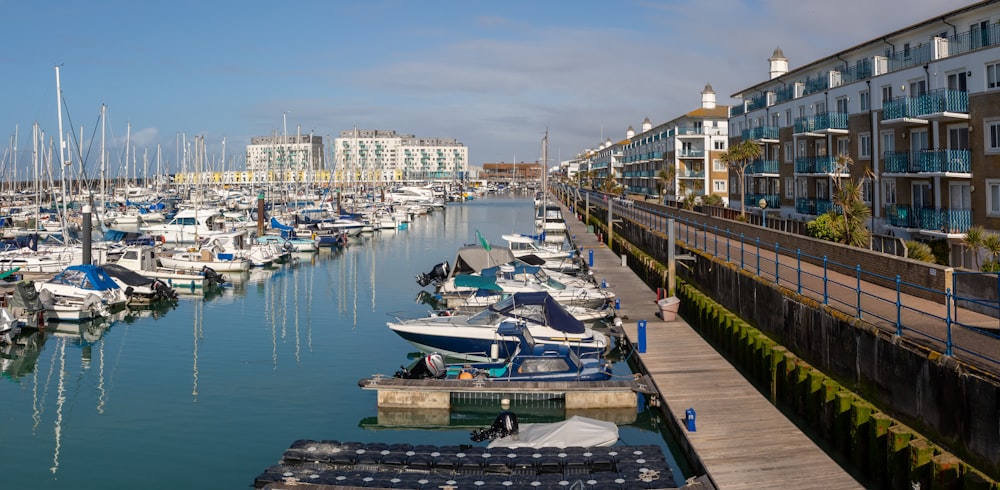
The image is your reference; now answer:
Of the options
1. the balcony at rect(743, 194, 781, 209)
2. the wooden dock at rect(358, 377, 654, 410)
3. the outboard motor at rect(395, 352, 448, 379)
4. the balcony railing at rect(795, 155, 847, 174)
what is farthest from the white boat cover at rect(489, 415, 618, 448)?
the balcony at rect(743, 194, 781, 209)

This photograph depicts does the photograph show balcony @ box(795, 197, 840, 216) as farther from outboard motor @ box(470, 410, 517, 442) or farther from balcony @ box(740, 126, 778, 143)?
outboard motor @ box(470, 410, 517, 442)

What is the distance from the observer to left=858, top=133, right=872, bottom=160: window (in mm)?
42625

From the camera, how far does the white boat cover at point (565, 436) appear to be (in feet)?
63.7

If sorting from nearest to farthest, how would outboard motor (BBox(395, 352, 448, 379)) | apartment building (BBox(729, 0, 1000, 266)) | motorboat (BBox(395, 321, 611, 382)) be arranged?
motorboat (BBox(395, 321, 611, 382)) < outboard motor (BBox(395, 352, 448, 379)) < apartment building (BBox(729, 0, 1000, 266))

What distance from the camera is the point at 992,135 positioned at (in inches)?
1264

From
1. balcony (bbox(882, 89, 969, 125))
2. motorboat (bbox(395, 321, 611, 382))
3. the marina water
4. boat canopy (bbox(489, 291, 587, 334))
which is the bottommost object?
the marina water

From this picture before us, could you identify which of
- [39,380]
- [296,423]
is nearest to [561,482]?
[296,423]

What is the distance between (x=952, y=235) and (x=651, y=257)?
66.7 feet

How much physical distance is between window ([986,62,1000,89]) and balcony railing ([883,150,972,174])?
108 inches

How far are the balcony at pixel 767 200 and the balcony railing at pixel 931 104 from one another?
67.2 feet

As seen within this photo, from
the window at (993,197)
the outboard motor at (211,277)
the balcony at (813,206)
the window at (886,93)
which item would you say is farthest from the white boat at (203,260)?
the window at (993,197)

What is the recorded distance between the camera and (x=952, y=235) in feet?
110

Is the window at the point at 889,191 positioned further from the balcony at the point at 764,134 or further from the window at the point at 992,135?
the balcony at the point at 764,134

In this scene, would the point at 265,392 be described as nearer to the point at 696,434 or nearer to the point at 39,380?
the point at 39,380
